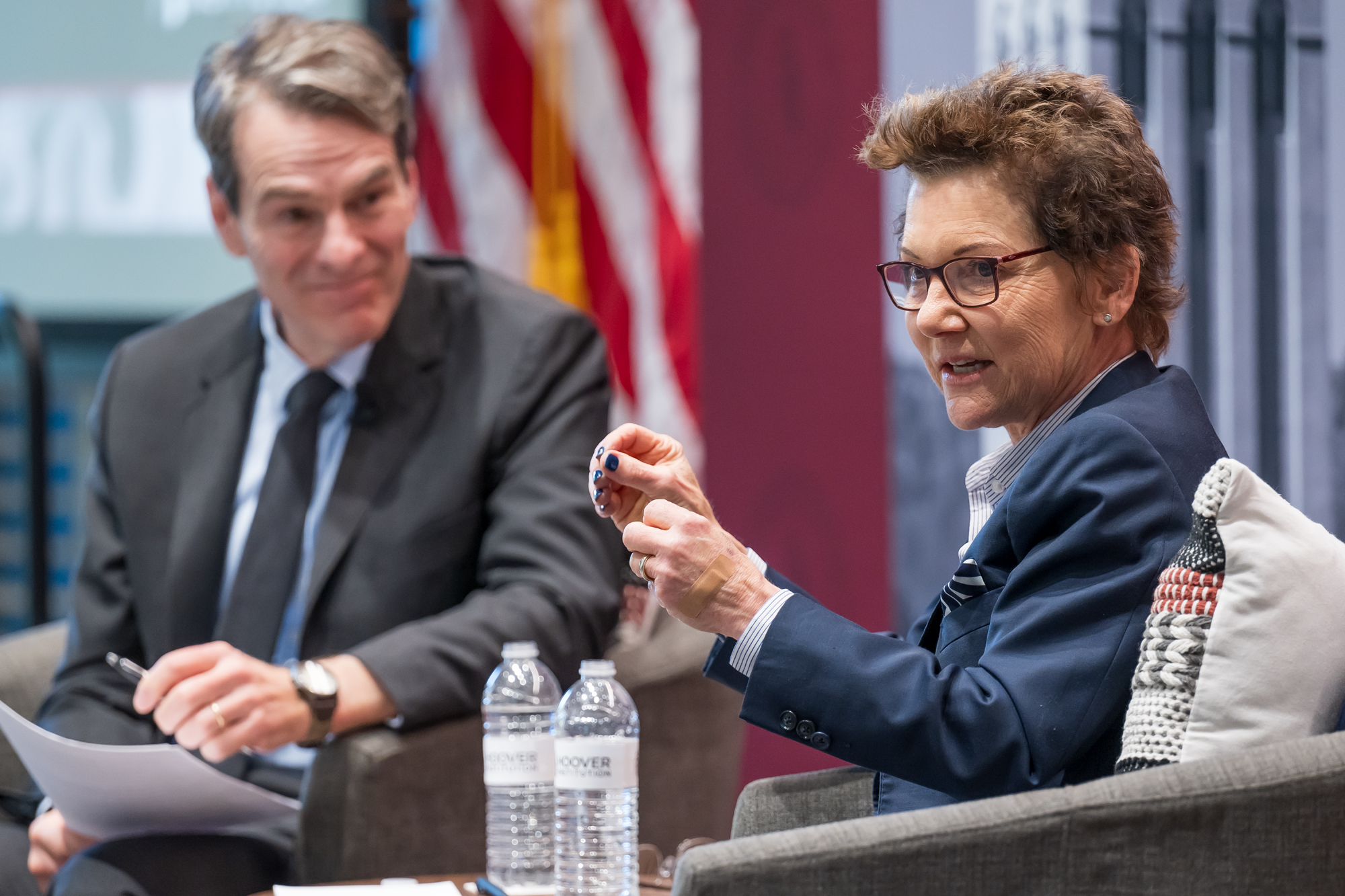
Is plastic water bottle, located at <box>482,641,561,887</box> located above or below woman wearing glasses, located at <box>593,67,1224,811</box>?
below

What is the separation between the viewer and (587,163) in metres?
3.91

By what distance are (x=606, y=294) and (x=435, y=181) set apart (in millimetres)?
865

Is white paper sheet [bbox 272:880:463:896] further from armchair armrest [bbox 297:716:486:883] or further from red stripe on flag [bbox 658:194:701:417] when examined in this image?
red stripe on flag [bbox 658:194:701:417]

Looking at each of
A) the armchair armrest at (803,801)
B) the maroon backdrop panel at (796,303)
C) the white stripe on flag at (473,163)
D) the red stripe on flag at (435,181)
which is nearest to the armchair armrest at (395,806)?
the armchair armrest at (803,801)

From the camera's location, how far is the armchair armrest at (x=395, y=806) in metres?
1.94

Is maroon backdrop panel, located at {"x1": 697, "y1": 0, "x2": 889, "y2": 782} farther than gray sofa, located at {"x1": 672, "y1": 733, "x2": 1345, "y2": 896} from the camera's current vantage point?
Yes

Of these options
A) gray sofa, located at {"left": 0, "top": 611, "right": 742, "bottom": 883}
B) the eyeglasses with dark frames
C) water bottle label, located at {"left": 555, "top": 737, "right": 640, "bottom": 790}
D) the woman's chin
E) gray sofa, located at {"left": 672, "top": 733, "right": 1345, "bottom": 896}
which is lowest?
gray sofa, located at {"left": 0, "top": 611, "right": 742, "bottom": 883}

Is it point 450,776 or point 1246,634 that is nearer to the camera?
point 1246,634

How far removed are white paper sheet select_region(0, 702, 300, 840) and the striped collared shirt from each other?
0.95m

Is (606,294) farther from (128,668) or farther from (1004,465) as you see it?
(1004,465)

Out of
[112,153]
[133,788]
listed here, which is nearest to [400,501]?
[133,788]

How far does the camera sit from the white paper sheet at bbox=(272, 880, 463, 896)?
5.14 feet

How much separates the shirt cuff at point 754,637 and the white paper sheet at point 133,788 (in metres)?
0.76

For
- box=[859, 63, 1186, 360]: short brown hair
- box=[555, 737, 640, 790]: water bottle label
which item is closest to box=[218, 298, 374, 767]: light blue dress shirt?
box=[555, 737, 640, 790]: water bottle label
